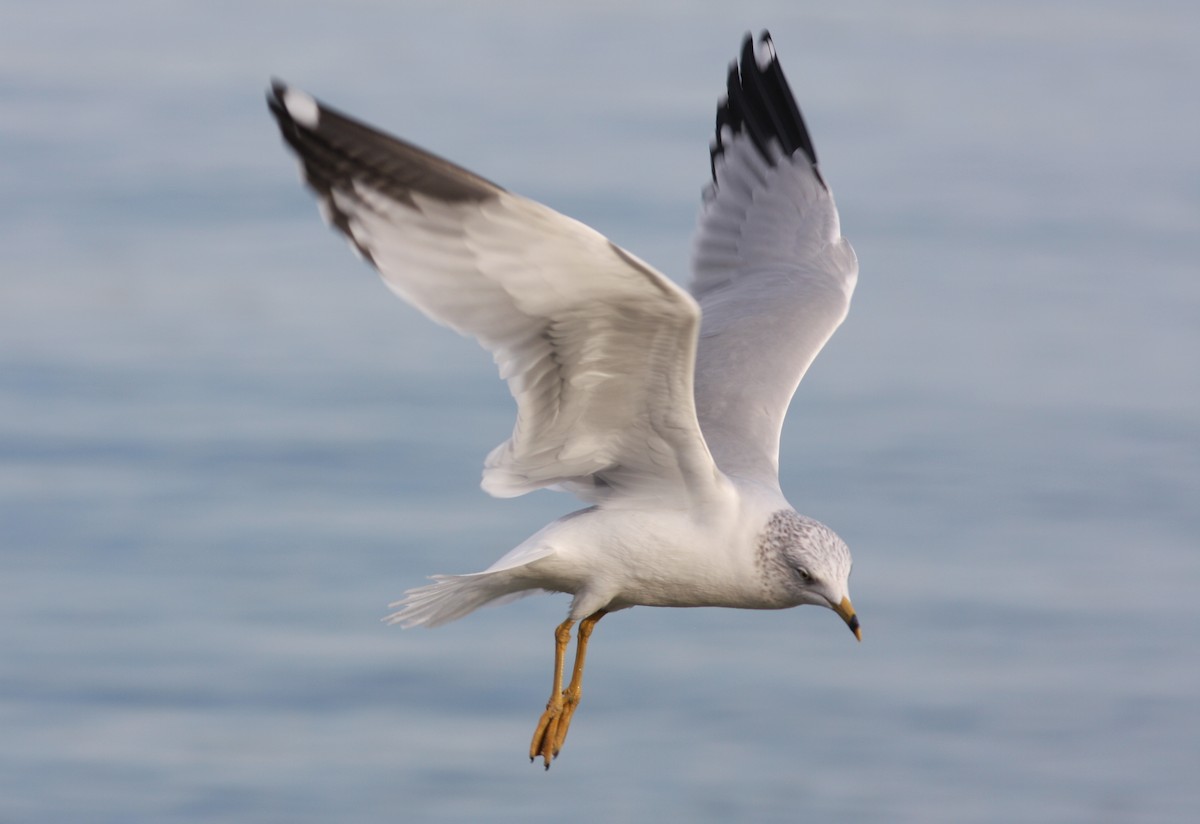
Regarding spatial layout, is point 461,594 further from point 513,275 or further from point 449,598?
point 513,275

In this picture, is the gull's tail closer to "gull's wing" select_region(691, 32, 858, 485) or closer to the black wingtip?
"gull's wing" select_region(691, 32, 858, 485)

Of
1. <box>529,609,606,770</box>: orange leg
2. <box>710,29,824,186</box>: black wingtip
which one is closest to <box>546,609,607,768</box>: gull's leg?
<box>529,609,606,770</box>: orange leg

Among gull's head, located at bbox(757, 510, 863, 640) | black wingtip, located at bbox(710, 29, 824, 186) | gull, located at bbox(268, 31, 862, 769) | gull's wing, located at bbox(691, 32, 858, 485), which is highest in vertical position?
black wingtip, located at bbox(710, 29, 824, 186)

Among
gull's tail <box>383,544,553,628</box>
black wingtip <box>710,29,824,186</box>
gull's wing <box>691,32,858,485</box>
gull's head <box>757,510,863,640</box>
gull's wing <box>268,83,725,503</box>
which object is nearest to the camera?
gull's wing <box>268,83,725,503</box>

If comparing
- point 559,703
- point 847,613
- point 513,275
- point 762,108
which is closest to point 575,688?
point 559,703

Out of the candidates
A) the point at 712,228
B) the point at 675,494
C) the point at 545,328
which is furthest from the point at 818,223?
the point at 545,328

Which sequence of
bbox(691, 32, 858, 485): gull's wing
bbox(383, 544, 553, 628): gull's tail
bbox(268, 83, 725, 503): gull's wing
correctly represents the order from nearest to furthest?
bbox(268, 83, 725, 503): gull's wing < bbox(383, 544, 553, 628): gull's tail < bbox(691, 32, 858, 485): gull's wing

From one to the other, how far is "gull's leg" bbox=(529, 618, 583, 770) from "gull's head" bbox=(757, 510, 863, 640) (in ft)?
2.47

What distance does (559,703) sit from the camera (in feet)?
22.6

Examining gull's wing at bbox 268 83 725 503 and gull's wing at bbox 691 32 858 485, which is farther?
gull's wing at bbox 691 32 858 485

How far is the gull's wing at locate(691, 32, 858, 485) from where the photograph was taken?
24.3ft

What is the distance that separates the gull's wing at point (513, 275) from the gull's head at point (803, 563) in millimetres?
435

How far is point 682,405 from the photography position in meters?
6.04

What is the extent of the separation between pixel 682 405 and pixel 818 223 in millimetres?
2829
